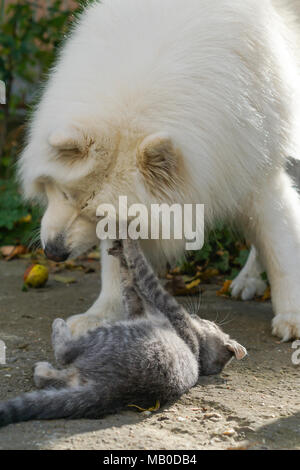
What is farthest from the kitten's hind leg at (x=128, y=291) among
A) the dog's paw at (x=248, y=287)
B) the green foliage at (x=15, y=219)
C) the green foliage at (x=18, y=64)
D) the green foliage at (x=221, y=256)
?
the green foliage at (x=15, y=219)

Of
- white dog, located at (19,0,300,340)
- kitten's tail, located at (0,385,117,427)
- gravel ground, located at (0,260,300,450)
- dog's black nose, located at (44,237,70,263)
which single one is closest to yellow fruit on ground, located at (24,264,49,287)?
gravel ground, located at (0,260,300,450)

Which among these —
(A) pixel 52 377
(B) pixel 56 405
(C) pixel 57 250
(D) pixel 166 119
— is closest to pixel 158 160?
(D) pixel 166 119

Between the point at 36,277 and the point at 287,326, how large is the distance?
1595mm

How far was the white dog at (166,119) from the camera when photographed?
2.61 m

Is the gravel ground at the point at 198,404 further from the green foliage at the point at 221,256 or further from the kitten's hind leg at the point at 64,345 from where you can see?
the green foliage at the point at 221,256

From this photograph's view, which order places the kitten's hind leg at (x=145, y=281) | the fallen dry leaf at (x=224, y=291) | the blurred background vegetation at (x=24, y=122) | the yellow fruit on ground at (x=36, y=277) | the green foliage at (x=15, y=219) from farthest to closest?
1. the green foliage at (x=15, y=219)
2. the blurred background vegetation at (x=24, y=122)
3. the fallen dry leaf at (x=224, y=291)
4. the yellow fruit on ground at (x=36, y=277)
5. the kitten's hind leg at (x=145, y=281)

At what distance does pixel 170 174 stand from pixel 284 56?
3.04 feet

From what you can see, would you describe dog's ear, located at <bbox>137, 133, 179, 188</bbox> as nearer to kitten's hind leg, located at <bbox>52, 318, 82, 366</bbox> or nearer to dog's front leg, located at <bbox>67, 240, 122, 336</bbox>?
dog's front leg, located at <bbox>67, 240, 122, 336</bbox>

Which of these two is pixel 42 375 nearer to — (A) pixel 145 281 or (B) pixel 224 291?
(A) pixel 145 281

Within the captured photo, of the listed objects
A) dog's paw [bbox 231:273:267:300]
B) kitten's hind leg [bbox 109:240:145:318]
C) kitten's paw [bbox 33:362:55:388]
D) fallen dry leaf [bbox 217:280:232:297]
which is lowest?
fallen dry leaf [bbox 217:280:232:297]

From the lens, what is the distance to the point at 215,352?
8.71ft

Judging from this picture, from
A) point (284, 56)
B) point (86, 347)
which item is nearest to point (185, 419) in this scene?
point (86, 347)

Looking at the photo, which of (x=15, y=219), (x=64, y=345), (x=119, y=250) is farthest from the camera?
(x=15, y=219)

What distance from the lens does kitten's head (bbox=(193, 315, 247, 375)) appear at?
2650 mm
